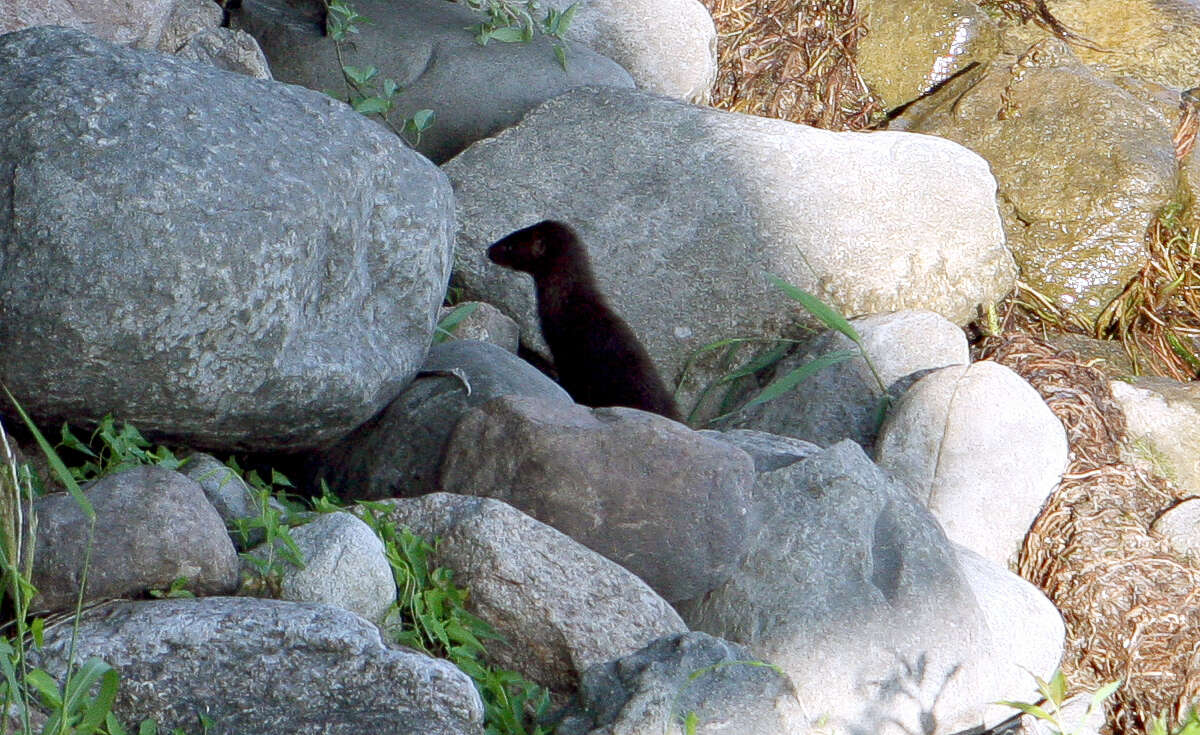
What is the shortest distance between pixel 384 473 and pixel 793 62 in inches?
160

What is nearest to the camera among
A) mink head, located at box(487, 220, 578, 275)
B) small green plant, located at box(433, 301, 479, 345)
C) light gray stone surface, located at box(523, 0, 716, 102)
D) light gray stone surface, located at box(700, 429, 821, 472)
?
light gray stone surface, located at box(700, 429, 821, 472)

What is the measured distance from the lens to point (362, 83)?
16.0 ft

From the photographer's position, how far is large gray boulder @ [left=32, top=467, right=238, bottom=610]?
2434 mm

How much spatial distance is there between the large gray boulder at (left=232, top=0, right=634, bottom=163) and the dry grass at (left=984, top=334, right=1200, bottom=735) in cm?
266

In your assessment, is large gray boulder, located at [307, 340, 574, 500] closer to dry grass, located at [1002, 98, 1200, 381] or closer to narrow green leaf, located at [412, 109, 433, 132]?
narrow green leaf, located at [412, 109, 433, 132]

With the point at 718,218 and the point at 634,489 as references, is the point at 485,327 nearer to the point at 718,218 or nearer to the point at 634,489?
the point at 718,218

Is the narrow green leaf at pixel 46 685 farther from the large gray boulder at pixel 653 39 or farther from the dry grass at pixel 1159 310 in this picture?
the dry grass at pixel 1159 310

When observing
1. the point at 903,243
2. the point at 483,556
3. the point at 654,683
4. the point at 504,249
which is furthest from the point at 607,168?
the point at 654,683

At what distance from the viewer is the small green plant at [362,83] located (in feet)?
15.9

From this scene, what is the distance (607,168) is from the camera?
512cm

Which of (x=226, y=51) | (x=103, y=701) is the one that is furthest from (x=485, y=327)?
(x=103, y=701)

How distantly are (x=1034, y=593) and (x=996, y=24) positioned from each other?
3994 millimetres

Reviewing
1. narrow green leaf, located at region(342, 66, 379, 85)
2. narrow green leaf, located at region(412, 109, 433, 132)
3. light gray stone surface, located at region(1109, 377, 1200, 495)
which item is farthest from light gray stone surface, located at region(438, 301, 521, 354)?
light gray stone surface, located at region(1109, 377, 1200, 495)

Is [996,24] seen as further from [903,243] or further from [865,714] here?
[865,714]
